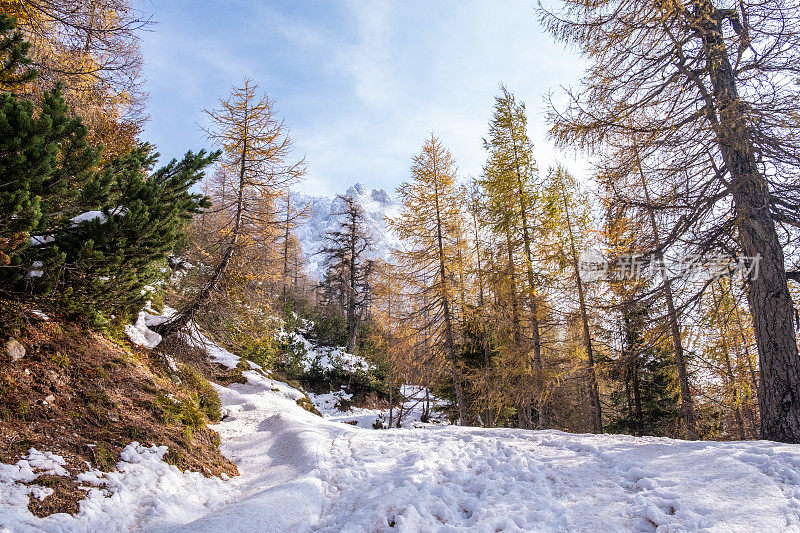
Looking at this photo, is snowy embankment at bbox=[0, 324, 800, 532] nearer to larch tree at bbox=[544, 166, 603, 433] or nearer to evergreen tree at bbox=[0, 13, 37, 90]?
evergreen tree at bbox=[0, 13, 37, 90]

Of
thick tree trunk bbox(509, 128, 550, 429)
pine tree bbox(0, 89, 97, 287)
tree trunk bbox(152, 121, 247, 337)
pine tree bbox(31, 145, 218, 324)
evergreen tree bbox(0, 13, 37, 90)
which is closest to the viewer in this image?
pine tree bbox(0, 89, 97, 287)

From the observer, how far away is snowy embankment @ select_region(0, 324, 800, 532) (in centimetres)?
265

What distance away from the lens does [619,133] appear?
6285 millimetres

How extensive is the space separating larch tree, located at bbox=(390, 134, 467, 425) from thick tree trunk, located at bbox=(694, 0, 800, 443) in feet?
25.2

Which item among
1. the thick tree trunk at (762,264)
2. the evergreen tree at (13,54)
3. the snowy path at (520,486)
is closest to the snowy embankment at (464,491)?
the snowy path at (520,486)

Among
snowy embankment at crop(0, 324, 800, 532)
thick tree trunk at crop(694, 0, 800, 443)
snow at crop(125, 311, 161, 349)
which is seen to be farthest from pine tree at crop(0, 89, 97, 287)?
thick tree trunk at crop(694, 0, 800, 443)

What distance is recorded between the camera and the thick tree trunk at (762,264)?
192 inches

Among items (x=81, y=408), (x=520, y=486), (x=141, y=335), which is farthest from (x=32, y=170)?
(x=520, y=486)

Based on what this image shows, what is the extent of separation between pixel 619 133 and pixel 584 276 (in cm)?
604

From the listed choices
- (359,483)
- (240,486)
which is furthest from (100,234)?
(359,483)

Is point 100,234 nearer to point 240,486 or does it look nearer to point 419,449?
point 240,486

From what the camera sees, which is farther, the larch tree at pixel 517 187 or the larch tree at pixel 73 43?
the larch tree at pixel 517 187

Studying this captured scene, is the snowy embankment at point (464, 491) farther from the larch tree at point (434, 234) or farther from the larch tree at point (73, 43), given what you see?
the larch tree at point (434, 234)

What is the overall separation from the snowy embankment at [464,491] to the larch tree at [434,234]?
7.14 meters
